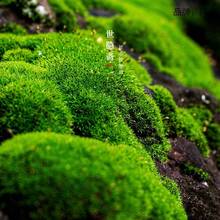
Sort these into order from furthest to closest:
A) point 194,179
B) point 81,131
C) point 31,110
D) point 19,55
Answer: point 19,55
point 194,179
point 81,131
point 31,110

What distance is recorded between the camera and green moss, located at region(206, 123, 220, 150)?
39.8 feet

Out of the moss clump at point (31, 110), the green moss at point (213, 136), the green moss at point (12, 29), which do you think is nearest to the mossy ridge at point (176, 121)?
the green moss at point (213, 136)

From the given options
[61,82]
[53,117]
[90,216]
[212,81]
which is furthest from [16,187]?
[212,81]

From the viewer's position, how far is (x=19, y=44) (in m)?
10.9

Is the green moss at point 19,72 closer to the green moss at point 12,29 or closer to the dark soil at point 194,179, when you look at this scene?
the dark soil at point 194,179

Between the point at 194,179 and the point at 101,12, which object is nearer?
the point at 194,179

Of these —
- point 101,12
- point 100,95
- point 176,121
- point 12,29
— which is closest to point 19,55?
point 100,95

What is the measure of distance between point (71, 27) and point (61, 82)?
206 inches

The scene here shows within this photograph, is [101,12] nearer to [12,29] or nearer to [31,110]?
[12,29]

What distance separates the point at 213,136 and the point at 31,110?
6028 mm

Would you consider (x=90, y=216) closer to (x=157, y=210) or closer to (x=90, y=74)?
(x=157, y=210)

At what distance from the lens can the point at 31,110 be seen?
750 cm

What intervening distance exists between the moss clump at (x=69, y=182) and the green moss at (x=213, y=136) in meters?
5.55

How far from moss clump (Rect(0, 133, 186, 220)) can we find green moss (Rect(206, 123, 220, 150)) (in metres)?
5.55
